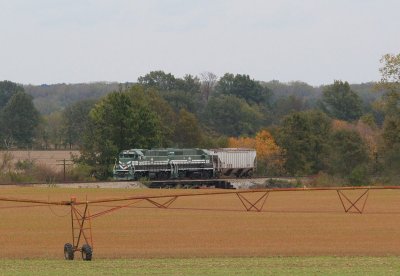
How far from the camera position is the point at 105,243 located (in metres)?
34.8

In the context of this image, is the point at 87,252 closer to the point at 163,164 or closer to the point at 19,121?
the point at 163,164

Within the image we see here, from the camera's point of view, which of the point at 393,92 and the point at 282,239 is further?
the point at 393,92

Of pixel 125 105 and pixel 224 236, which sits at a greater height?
pixel 125 105

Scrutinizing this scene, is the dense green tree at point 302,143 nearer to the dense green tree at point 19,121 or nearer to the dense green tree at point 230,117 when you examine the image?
the dense green tree at point 230,117

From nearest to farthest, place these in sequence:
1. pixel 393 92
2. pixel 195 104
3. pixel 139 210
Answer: pixel 139 210
pixel 393 92
pixel 195 104

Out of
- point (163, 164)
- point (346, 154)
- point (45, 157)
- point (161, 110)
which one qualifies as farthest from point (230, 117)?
point (163, 164)

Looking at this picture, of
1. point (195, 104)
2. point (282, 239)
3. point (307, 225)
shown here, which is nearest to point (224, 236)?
point (282, 239)

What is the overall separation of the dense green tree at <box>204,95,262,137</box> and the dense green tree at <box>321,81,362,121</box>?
13.9 meters

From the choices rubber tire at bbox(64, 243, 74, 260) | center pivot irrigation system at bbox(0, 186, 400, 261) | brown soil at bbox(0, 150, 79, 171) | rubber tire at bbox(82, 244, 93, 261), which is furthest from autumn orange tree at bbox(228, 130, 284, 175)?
rubber tire at bbox(82, 244, 93, 261)

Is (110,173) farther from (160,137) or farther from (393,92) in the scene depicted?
(393,92)

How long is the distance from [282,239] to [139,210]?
941cm

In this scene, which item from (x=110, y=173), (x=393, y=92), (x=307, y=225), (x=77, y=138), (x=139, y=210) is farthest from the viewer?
(x=77, y=138)

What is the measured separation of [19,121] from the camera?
152125 mm

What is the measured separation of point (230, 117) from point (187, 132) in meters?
55.1
